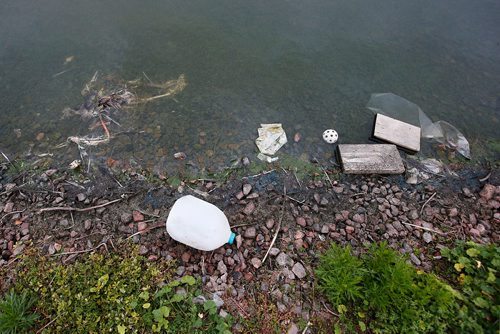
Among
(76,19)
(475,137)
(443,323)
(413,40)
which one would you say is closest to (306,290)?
(443,323)

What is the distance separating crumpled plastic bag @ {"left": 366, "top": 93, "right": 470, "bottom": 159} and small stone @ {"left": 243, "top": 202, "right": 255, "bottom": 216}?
5.51 ft

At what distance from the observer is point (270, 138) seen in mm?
2865

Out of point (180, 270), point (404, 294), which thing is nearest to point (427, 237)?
point (404, 294)

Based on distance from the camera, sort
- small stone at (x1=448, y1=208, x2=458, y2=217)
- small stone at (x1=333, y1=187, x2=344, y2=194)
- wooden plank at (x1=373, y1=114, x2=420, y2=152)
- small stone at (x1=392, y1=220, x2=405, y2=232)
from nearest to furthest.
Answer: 1. small stone at (x1=392, y1=220, x2=405, y2=232)
2. small stone at (x1=448, y1=208, x2=458, y2=217)
3. small stone at (x1=333, y1=187, x2=344, y2=194)
4. wooden plank at (x1=373, y1=114, x2=420, y2=152)

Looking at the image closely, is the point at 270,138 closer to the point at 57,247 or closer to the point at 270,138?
the point at 270,138

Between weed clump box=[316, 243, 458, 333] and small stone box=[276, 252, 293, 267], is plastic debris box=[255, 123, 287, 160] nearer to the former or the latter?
small stone box=[276, 252, 293, 267]

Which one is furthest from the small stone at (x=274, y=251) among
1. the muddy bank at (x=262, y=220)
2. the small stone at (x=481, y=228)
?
the small stone at (x=481, y=228)

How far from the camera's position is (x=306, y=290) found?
205cm

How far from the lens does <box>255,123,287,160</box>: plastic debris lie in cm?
280

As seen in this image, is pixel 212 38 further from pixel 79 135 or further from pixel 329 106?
pixel 79 135

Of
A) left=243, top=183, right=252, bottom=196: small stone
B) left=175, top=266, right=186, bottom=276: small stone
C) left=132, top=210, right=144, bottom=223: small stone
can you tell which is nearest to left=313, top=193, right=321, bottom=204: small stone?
left=243, top=183, right=252, bottom=196: small stone

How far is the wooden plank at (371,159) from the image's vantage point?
268 centimetres

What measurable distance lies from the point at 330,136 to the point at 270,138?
0.57 metres

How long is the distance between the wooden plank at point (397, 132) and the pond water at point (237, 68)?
0.12 meters
